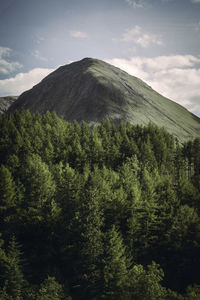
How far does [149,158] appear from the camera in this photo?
5781 centimetres

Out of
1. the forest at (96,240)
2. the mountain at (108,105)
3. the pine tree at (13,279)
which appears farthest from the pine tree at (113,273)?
the mountain at (108,105)

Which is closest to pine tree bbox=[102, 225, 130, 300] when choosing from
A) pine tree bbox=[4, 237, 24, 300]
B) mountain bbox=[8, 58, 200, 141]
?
pine tree bbox=[4, 237, 24, 300]

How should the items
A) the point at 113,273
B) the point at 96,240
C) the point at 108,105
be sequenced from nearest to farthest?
the point at 113,273 → the point at 96,240 → the point at 108,105

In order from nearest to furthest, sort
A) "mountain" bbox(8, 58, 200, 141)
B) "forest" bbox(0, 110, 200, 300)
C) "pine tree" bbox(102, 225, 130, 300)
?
"pine tree" bbox(102, 225, 130, 300) < "forest" bbox(0, 110, 200, 300) < "mountain" bbox(8, 58, 200, 141)

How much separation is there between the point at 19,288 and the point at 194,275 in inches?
989

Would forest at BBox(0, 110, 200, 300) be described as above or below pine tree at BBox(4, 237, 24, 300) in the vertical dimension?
above

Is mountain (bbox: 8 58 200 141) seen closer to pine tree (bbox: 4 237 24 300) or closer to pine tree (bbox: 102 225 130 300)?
pine tree (bbox: 102 225 130 300)

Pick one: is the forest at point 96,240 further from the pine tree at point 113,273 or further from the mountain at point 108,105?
the mountain at point 108,105

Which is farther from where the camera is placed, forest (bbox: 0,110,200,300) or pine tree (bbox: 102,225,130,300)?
forest (bbox: 0,110,200,300)

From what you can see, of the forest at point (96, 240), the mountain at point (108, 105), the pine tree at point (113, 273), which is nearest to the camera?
the pine tree at point (113, 273)

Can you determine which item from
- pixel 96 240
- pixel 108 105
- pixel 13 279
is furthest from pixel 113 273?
pixel 108 105

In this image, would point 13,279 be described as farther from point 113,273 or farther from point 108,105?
point 108,105

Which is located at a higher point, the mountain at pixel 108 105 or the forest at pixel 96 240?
the mountain at pixel 108 105

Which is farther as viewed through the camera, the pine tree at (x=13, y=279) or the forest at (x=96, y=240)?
the forest at (x=96, y=240)
